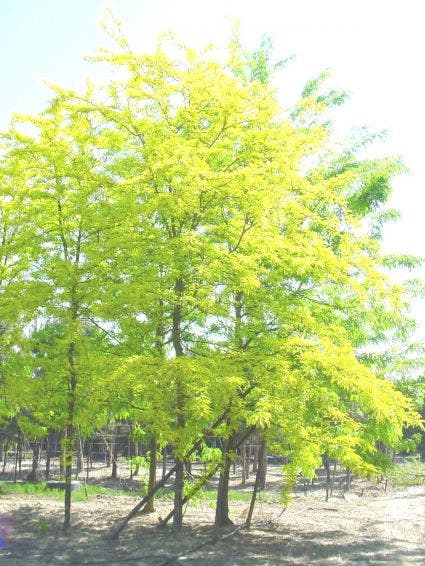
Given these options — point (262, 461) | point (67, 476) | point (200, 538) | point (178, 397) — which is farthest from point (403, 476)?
point (67, 476)

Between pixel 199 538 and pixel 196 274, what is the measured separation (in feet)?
17.9

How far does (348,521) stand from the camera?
625 inches

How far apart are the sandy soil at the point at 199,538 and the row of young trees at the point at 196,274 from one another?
122 centimetres

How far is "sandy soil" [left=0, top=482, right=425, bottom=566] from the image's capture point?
404 inches

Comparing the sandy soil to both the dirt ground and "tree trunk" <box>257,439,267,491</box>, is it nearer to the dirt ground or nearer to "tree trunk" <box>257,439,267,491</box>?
the dirt ground

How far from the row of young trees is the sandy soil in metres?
1.22

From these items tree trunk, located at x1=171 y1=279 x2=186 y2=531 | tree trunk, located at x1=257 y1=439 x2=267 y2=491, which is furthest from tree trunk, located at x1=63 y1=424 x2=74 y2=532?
tree trunk, located at x1=257 y1=439 x2=267 y2=491

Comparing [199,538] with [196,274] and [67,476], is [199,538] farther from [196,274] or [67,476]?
[196,274]

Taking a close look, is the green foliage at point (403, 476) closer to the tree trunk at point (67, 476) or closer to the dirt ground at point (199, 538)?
the dirt ground at point (199, 538)

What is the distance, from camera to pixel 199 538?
465 inches

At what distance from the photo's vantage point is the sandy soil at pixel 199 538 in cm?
1025

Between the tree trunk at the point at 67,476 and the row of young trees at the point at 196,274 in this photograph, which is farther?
the tree trunk at the point at 67,476

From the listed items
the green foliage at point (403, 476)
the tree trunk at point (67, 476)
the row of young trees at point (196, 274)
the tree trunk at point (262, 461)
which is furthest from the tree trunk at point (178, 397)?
the green foliage at point (403, 476)

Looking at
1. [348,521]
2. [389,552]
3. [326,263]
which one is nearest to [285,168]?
[326,263]
